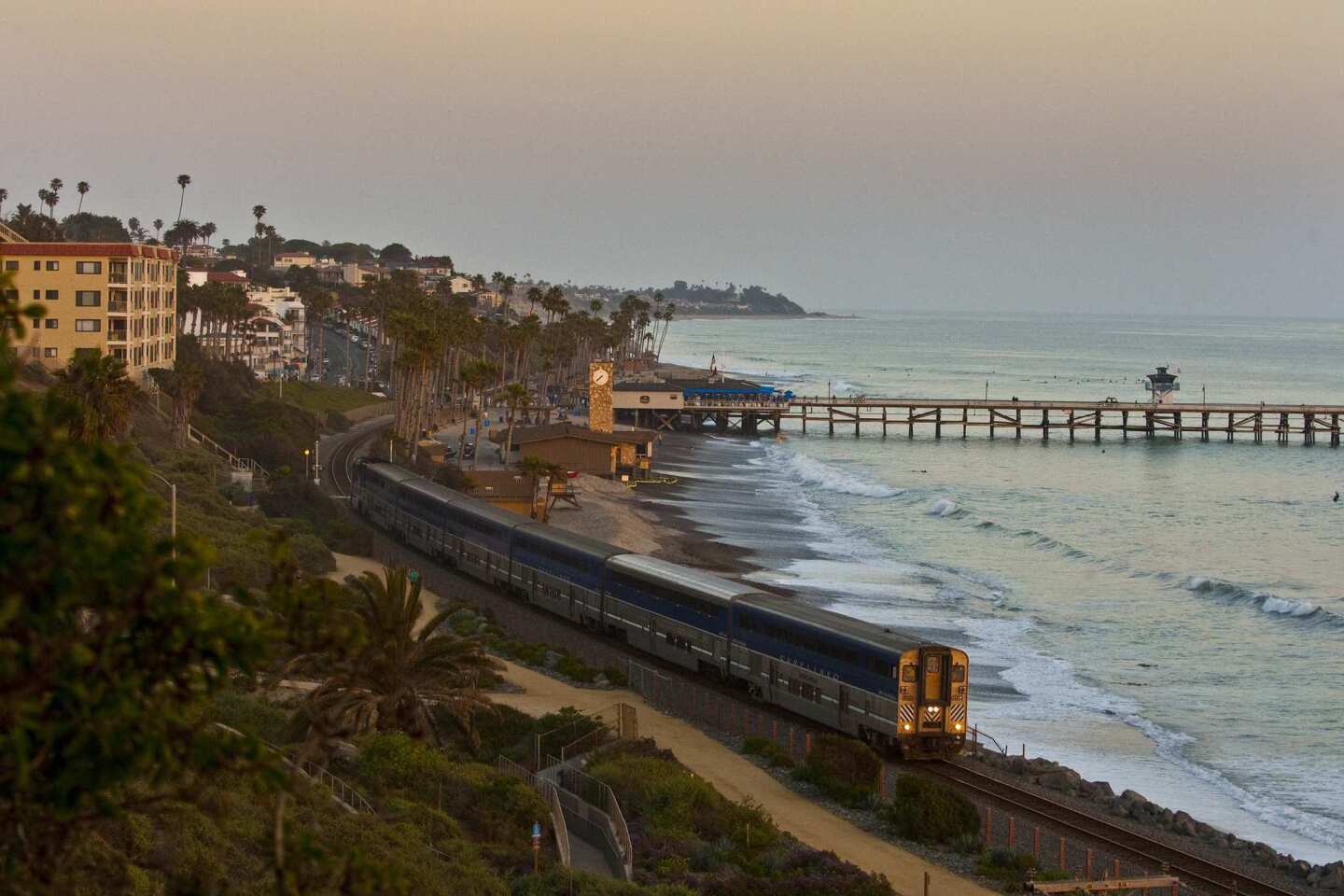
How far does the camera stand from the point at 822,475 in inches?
3944

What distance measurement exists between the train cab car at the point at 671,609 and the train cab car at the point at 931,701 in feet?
20.3

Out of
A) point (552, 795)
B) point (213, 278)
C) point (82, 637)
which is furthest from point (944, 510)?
point (213, 278)

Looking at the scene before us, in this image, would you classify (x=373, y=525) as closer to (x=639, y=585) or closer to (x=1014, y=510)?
(x=639, y=585)

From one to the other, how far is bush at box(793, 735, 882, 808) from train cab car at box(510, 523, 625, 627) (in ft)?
41.9

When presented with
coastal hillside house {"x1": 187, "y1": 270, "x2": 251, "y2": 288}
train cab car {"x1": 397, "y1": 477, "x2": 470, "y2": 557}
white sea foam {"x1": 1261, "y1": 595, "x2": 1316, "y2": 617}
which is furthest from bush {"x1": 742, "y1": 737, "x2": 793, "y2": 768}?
coastal hillside house {"x1": 187, "y1": 270, "x2": 251, "y2": 288}

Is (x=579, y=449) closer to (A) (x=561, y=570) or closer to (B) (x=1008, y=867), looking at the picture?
(A) (x=561, y=570)

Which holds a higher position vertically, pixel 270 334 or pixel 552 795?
pixel 270 334

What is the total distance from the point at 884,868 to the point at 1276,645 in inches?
1177

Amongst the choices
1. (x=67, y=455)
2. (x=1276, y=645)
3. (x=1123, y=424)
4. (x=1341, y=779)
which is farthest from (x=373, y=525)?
(x=1123, y=424)

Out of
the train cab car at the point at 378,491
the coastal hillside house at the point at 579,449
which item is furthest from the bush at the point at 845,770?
the coastal hillside house at the point at 579,449

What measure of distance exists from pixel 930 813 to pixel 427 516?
107 ft

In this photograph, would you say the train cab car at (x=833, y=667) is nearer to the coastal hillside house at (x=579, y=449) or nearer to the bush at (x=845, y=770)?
the bush at (x=845, y=770)

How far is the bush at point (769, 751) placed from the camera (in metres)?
30.6

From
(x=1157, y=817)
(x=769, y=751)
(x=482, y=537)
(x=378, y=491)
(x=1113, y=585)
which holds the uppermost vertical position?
(x=378, y=491)
